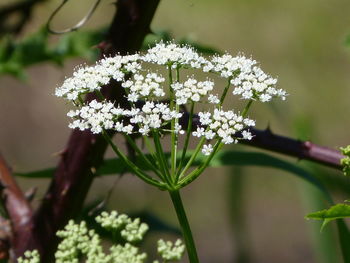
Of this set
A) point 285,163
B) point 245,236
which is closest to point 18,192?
point 285,163

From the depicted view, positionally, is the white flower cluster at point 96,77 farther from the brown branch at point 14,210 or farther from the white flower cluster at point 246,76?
the brown branch at point 14,210

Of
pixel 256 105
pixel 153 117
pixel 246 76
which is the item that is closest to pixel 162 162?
pixel 153 117

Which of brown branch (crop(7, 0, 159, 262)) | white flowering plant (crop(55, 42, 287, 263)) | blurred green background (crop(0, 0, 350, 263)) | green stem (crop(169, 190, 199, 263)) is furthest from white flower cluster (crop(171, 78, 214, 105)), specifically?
blurred green background (crop(0, 0, 350, 263))

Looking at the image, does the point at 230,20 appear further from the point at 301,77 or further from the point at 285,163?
the point at 285,163

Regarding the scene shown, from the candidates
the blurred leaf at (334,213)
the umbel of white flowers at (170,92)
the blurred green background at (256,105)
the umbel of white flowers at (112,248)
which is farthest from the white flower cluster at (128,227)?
the blurred green background at (256,105)

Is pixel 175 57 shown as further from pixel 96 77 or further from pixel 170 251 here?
pixel 170 251

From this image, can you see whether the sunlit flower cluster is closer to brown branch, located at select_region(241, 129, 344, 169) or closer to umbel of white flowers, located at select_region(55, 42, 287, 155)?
umbel of white flowers, located at select_region(55, 42, 287, 155)

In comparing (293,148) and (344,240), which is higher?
(293,148)
